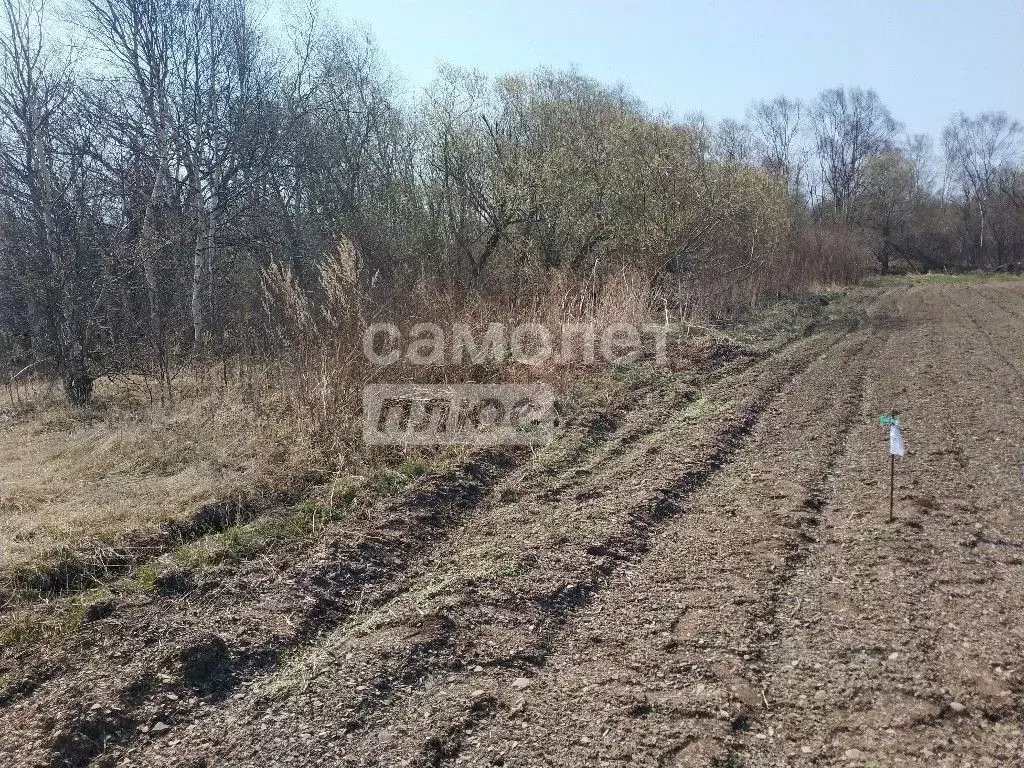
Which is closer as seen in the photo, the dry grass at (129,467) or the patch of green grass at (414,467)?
the dry grass at (129,467)

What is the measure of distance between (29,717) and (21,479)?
355 centimetres

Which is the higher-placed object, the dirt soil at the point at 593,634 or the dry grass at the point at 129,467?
the dry grass at the point at 129,467

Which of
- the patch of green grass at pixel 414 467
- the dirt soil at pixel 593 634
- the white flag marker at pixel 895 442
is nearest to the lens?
the dirt soil at pixel 593 634

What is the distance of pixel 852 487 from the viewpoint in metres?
4.94

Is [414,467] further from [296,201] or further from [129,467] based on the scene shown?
[296,201]

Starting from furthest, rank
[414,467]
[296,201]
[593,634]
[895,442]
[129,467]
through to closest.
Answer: [296,201] → [129,467] → [414,467] → [895,442] → [593,634]

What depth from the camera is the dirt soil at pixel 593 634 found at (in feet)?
8.28

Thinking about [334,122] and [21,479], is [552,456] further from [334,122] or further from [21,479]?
[334,122]

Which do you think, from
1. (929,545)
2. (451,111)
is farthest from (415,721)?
(451,111)

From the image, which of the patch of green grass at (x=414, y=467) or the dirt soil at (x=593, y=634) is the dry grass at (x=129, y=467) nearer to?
the patch of green grass at (x=414, y=467)

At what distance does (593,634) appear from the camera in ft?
10.6

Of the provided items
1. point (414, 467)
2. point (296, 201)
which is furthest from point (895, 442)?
point (296, 201)

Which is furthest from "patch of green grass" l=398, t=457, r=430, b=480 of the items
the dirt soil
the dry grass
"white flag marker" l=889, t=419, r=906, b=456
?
"white flag marker" l=889, t=419, r=906, b=456

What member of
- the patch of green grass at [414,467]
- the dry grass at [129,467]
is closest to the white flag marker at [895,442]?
the patch of green grass at [414,467]
